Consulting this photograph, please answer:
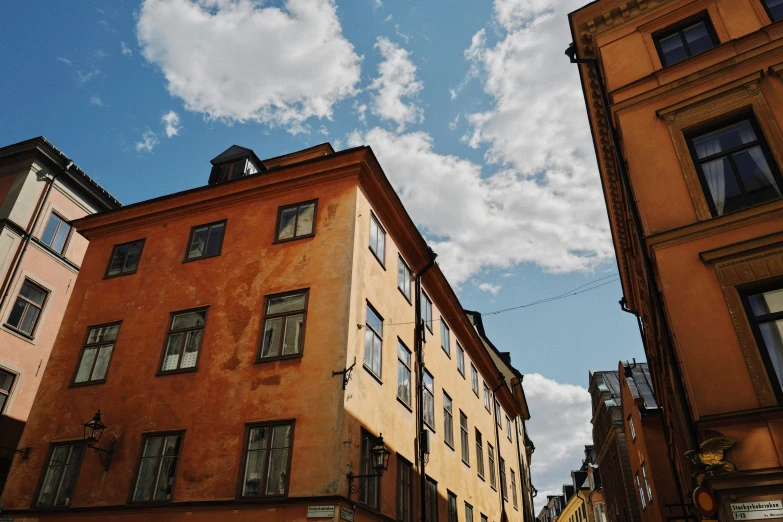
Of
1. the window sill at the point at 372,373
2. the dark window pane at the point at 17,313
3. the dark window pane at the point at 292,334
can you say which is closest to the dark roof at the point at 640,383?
the window sill at the point at 372,373

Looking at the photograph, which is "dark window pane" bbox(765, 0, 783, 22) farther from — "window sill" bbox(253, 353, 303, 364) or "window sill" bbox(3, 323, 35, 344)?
"window sill" bbox(3, 323, 35, 344)

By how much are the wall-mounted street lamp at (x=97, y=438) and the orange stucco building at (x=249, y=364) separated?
0.28ft

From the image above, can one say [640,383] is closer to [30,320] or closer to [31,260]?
[30,320]

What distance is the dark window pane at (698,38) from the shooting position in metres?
12.9

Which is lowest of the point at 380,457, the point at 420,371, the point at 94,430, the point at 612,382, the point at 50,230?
the point at 380,457

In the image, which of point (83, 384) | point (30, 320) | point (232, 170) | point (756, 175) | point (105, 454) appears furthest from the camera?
point (30, 320)

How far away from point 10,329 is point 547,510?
307 ft

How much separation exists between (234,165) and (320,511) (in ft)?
39.7

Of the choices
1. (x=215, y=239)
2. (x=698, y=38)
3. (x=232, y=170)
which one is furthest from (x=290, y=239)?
(x=698, y=38)

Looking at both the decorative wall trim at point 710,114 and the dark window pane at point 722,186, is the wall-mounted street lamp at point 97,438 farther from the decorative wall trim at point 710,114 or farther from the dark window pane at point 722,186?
the dark window pane at point 722,186

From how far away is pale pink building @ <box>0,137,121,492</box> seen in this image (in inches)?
795

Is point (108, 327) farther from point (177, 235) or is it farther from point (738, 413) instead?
point (738, 413)

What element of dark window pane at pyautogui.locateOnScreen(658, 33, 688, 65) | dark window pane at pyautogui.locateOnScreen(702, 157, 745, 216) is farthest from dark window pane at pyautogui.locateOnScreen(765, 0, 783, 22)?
dark window pane at pyautogui.locateOnScreen(702, 157, 745, 216)

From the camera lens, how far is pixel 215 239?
53.9 feet
